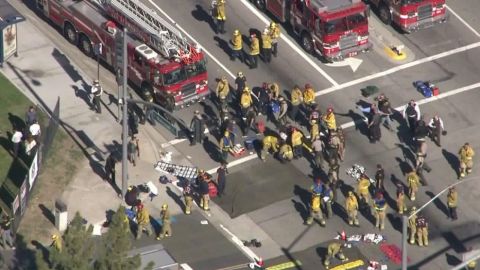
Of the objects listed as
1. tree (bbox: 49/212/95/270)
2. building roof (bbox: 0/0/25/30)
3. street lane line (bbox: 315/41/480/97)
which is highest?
tree (bbox: 49/212/95/270)

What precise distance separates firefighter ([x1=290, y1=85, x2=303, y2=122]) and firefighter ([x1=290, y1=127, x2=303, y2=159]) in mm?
2061

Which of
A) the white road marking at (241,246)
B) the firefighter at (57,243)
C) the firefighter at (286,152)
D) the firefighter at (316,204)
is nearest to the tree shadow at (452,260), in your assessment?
the firefighter at (316,204)

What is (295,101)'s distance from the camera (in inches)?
2344

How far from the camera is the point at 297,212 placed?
55094 mm

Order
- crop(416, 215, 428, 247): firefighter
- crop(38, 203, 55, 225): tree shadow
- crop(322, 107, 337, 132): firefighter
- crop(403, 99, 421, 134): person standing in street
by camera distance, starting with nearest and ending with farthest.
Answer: crop(416, 215, 428, 247): firefighter
crop(38, 203, 55, 225): tree shadow
crop(322, 107, 337, 132): firefighter
crop(403, 99, 421, 134): person standing in street

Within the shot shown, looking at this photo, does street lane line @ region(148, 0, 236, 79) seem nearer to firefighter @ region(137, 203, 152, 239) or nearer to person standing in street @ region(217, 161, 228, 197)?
person standing in street @ region(217, 161, 228, 197)

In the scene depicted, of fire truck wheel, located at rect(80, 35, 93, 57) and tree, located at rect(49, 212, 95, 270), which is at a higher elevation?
tree, located at rect(49, 212, 95, 270)

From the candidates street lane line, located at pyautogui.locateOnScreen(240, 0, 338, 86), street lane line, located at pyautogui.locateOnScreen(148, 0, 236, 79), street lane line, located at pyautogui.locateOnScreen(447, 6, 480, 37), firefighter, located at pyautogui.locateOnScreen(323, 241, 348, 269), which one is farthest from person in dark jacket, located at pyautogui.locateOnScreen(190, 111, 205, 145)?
street lane line, located at pyautogui.locateOnScreen(447, 6, 480, 37)

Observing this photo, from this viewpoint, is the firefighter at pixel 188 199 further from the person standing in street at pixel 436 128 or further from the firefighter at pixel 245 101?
the person standing in street at pixel 436 128

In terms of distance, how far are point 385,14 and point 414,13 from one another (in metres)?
1.67

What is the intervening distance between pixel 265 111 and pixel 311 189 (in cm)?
568

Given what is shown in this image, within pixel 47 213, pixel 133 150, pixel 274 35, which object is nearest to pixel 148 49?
pixel 133 150

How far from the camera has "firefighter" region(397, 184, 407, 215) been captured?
54.2 m

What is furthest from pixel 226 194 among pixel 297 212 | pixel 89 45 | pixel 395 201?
pixel 89 45
